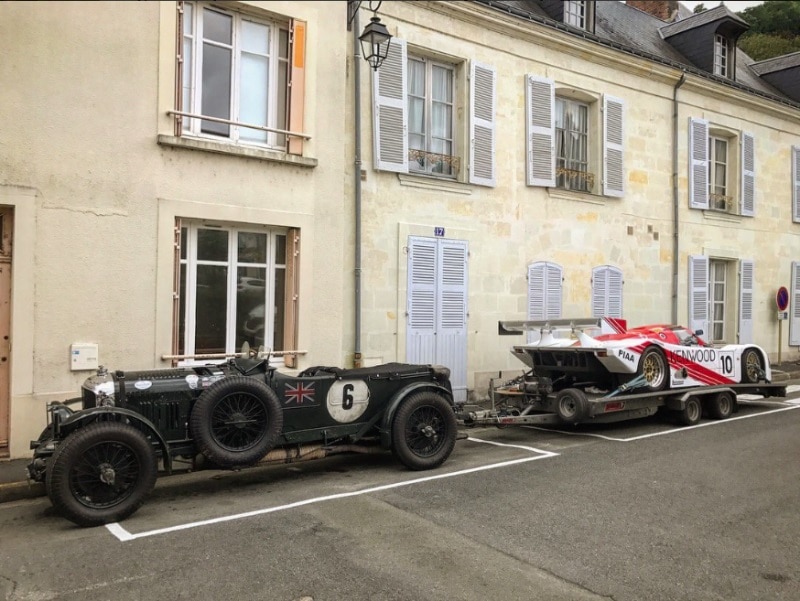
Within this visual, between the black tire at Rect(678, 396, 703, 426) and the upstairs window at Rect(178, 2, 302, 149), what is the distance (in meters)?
6.92

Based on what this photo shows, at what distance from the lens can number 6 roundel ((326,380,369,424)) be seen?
6.59 metres

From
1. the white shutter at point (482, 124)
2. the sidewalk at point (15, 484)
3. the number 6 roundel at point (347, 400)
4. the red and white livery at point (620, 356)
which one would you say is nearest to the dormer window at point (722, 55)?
the white shutter at point (482, 124)

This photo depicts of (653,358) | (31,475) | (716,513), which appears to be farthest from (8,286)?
(653,358)

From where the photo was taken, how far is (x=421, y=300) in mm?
10977

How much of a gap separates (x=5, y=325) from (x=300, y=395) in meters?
3.74

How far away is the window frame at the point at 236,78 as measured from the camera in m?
8.57

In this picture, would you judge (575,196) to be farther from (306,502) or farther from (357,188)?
(306,502)

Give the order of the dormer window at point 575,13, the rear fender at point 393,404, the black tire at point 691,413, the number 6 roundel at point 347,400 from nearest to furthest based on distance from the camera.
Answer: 1. the number 6 roundel at point 347,400
2. the rear fender at point 393,404
3. the black tire at point 691,413
4. the dormer window at point 575,13

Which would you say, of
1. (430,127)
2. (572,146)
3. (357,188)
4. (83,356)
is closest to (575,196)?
(572,146)

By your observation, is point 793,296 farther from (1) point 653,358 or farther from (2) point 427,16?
(2) point 427,16

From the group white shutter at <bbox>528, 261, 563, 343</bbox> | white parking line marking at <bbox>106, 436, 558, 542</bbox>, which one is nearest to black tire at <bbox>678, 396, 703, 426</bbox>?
white parking line marking at <bbox>106, 436, 558, 542</bbox>

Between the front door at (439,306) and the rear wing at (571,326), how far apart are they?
5.73 feet

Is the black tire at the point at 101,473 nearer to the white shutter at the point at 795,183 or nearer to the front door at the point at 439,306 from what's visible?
the front door at the point at 439,306

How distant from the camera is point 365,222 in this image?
10.4m
